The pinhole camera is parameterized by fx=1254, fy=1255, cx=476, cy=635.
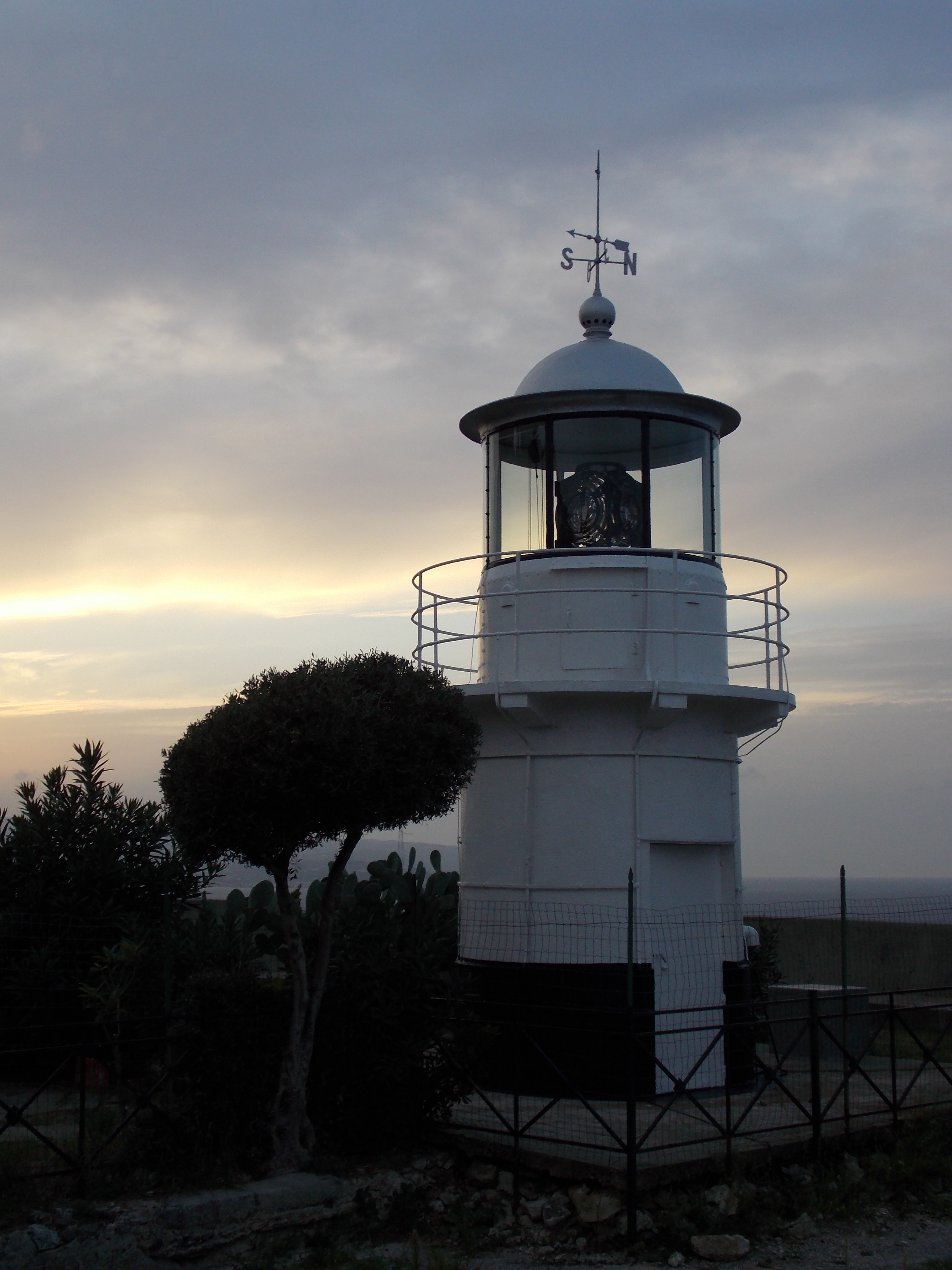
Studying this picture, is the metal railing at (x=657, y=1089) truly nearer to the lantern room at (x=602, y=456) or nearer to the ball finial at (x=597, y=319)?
the lantern room at (x=602, y=456)

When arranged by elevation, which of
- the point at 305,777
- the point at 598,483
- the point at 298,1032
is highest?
the point at 598,483

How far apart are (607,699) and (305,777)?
384 cm

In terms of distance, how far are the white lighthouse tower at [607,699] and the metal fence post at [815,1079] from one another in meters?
1.55

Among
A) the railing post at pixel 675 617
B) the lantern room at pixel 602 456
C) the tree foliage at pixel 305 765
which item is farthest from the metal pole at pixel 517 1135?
the lantern room at pixel 602 456

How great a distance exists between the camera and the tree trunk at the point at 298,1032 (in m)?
10.2

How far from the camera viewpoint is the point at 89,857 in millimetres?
14141

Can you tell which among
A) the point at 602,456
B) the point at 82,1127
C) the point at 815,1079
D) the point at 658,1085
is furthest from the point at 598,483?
the point at 82,1127

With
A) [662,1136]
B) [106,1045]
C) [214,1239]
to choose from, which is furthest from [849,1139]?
[106,1045]

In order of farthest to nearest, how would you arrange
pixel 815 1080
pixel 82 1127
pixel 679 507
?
pixel 679 507, pixel 815 1080, pixel 82 1127

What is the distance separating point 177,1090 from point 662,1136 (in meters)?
4.18

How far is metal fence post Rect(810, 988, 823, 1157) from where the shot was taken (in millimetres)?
10688

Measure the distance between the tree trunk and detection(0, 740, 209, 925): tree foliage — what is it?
3922mm

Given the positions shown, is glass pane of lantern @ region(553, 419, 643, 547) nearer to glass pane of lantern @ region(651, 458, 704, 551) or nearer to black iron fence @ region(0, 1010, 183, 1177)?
glass pane of lantern @ region(651, 458, 704, 551)

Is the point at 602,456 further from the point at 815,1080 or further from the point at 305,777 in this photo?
the point at 815,1080
